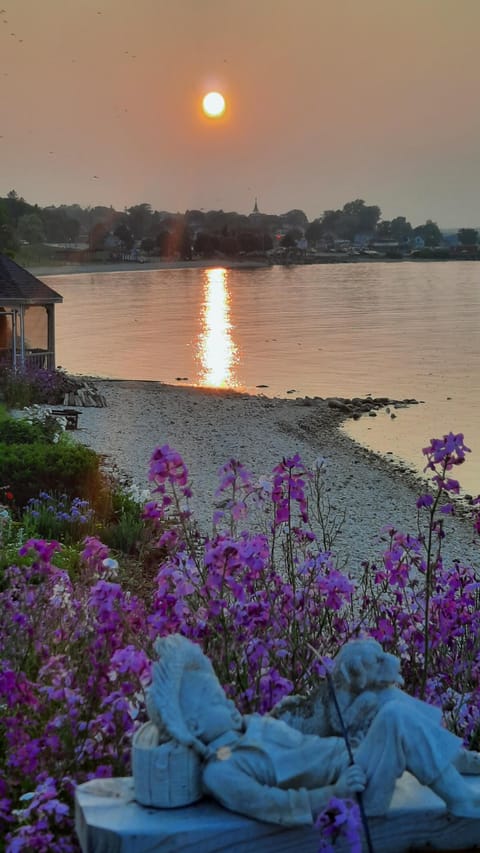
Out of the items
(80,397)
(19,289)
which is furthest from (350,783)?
(19,289)

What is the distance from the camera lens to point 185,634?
462 cm

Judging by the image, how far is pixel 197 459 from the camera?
1928cm

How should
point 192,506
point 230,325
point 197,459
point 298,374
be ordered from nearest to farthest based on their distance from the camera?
point 192,506, point 197,459, point 298,374, point 230,325

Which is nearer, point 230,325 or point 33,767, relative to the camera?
point 33,767

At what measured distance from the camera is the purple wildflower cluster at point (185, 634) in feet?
12.9

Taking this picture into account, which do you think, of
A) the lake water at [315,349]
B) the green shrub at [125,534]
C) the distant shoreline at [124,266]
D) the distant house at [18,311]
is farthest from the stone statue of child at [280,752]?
the distant shoreline at [124,266]

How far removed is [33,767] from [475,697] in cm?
213

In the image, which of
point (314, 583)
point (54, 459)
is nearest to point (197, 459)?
point (54, 459)

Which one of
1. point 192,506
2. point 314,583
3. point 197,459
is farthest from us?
point 197,459

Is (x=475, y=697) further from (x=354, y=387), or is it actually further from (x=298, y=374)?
(x=298, y=374)

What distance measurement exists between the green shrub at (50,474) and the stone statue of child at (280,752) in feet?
29.5

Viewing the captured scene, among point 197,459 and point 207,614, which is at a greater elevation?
point 207,614

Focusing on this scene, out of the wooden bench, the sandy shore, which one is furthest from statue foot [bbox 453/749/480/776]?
the wooden bench

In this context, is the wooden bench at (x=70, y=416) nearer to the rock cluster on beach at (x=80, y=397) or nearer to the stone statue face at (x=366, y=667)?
the rock cluster on beach at (x=80, y=397)
